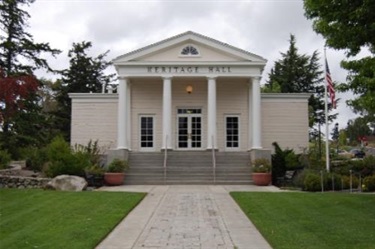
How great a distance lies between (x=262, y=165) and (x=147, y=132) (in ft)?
29.1

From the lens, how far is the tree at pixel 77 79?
4297 cm

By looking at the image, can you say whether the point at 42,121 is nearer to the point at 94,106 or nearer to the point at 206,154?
the point at 94,106

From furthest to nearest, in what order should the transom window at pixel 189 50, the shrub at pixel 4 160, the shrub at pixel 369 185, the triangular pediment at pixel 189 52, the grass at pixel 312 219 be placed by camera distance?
the transom window at pixel 189 50 → the triangular pediment at pixel 189 52 → the shrub at pixel 4 160 → the shrub at pixel 369 185 → the grass at pixel 312 219

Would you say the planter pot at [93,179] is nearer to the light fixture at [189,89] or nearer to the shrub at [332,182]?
the light fixture at [189,89]

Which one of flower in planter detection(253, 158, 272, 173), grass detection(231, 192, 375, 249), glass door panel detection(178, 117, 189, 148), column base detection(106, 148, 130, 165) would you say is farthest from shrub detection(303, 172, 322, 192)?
glass door panel detection(178, 117, 189, 148)

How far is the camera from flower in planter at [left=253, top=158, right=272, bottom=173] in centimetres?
2305

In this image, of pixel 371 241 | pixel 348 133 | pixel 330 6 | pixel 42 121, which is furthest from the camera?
pixel 348 133

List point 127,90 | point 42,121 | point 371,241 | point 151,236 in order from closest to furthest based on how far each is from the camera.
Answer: point 371,241 < point 151,236 < point 127,90 < point 42,121

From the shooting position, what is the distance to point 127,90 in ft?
92.6

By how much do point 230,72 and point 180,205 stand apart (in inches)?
559

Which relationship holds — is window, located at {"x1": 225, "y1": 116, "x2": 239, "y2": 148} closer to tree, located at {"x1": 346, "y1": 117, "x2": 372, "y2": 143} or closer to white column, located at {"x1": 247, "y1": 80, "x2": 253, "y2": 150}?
white column, located at {"x1": 247, "y1": 80, "x2": 253, "y2": 150}

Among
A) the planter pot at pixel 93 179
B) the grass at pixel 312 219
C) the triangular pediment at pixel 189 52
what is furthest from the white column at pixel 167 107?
the grass at pixel 312 219

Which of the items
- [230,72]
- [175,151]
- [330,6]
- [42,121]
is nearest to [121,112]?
[175,151]

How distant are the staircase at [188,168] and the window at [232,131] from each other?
331 cm
